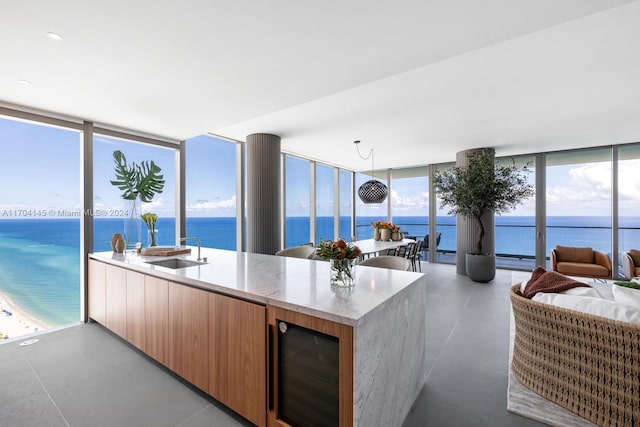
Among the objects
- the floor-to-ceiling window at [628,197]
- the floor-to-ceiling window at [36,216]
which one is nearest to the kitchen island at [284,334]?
the floor-to-ceiling window at [36,216]

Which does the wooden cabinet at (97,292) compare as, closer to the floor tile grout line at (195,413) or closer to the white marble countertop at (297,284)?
the white marble countertop at (297,284)

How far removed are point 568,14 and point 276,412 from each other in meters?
2.80

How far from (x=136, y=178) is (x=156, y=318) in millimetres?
1935

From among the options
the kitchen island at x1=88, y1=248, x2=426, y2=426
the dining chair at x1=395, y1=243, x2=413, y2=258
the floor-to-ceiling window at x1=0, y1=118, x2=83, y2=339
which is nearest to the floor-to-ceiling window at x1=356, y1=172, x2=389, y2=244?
the dining chair at x1=395, y1=243, x2=413, y2=258

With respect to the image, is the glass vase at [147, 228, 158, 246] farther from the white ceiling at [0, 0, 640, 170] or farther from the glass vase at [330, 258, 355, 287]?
the glass vase at [330, 258, 355, 287]

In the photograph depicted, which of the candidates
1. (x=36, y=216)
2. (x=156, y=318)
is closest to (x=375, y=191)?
(x=156, y=318)

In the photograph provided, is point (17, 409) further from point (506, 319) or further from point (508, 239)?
point (508, 239)

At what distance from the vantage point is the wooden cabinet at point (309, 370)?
3.92 feet

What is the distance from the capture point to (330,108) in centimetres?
360

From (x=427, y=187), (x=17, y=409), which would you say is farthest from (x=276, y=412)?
(x=427, y=187)

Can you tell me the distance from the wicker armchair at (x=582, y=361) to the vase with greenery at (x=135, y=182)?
13.1 feet

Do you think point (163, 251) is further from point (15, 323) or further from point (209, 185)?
point (209, 185)

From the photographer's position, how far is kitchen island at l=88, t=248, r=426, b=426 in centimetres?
124

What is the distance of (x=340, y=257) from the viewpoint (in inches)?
62.0
